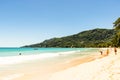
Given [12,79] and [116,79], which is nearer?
[116,79]

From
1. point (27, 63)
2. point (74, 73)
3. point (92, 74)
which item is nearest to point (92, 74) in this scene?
point (92, 74)

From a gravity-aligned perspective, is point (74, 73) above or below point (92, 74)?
below

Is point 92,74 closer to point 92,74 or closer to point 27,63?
point 92,74

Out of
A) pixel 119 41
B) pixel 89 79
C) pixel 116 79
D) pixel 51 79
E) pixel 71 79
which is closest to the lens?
pixel 116 79

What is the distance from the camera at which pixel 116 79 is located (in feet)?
32.7

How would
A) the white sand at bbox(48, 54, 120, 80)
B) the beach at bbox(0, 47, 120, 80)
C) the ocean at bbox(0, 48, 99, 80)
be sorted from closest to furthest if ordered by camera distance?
the white sand at bbox(48, 54, 120, 80) → the beach at bbox(0, 47, 120, 80) → the ocean at bbox(0, 48, 99, 80)

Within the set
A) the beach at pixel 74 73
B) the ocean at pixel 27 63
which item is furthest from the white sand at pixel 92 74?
the ocean at pixel 27 63

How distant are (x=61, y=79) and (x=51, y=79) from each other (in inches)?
32.2

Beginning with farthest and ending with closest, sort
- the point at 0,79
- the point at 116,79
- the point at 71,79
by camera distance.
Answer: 1. the point at 0,79
2. the point at 71,79
3. the point at 116,79

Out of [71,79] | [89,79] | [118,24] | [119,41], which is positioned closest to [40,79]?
[71,79]

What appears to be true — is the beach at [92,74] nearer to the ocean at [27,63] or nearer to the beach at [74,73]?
the beach at [74,73]

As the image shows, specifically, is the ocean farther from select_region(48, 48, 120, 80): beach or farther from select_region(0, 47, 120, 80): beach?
select_region(48, 48, 120, 80): beach

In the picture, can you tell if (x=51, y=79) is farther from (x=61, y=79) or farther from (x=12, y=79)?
(x=12, y=79)

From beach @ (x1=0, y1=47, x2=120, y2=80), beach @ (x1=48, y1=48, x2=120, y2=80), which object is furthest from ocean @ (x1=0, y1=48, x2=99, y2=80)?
beach @ (x1=48, y1=48, x2=120, y2=80)
